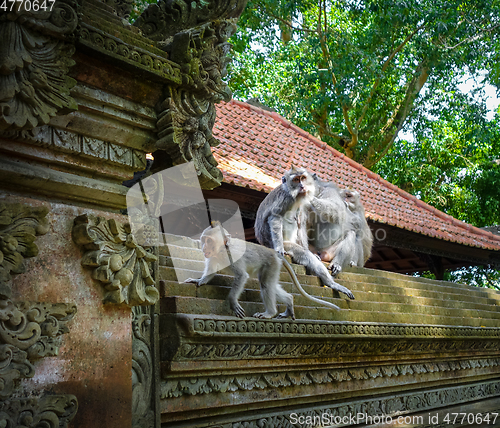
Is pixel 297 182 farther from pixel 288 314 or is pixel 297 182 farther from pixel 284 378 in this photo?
pixel 284 378

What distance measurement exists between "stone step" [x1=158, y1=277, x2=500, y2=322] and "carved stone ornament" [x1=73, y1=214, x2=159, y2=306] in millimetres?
705

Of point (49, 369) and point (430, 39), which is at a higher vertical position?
point (430, 39)

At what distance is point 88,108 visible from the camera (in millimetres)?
2762

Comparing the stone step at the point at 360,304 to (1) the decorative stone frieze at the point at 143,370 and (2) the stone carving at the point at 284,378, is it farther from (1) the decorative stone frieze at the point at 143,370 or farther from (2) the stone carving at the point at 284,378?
(2) the stone carving at the point at 284,378

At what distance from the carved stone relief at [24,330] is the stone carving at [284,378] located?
0.99m

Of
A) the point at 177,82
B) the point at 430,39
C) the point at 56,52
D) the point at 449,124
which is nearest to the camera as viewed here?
the point at 56,52

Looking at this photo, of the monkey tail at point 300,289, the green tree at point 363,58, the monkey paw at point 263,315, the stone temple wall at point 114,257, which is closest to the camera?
the stone temple wall at point 114,257

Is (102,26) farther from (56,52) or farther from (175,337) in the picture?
(175,337)

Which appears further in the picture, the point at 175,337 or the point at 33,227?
the point at 175,337

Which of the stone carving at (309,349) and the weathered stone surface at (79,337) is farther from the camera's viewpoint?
the stone carving at (309,349)

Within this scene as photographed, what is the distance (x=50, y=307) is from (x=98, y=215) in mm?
556

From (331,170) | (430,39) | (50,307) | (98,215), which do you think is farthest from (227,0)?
(430,39)

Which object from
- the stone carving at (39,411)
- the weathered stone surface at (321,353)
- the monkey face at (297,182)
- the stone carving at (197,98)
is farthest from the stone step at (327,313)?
the monkey face at (297,182)

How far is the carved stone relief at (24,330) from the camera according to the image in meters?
2.28
